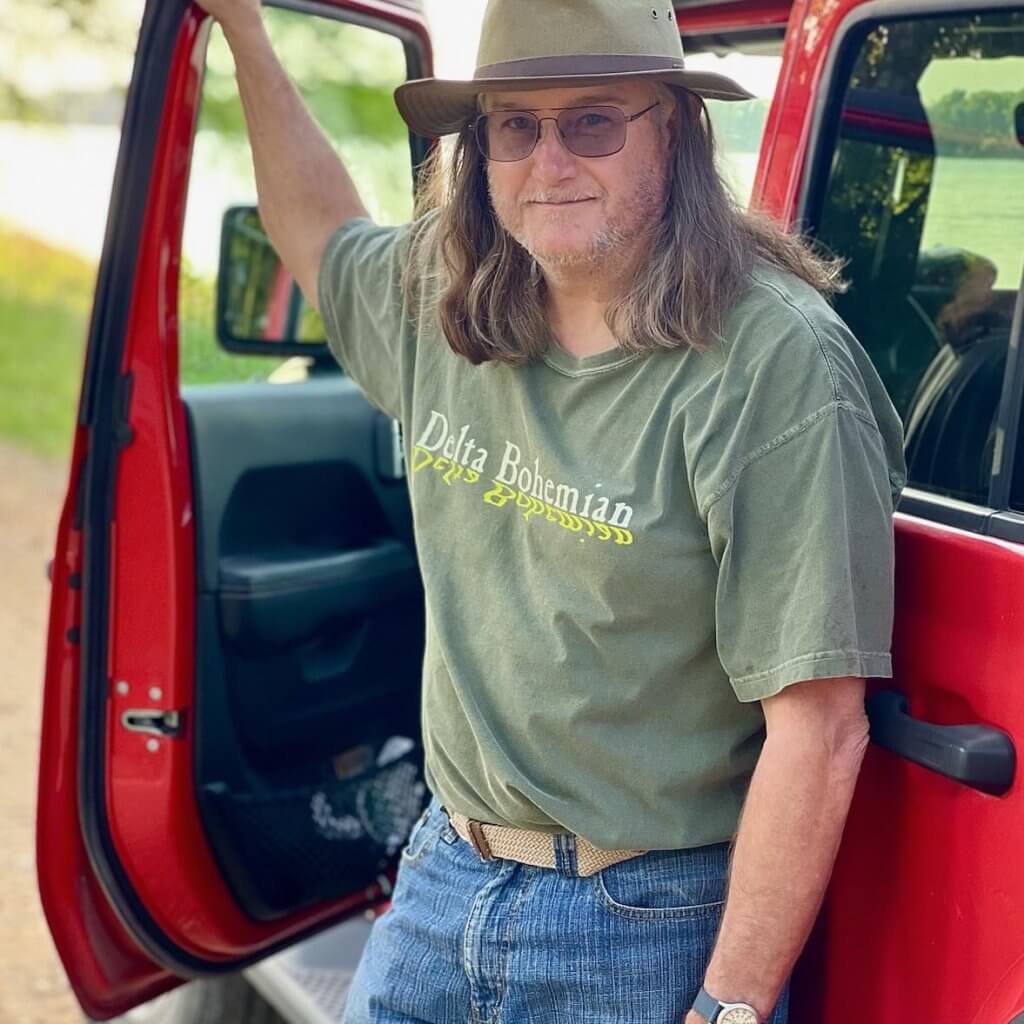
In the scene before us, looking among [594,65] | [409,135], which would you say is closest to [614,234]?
[594,65]

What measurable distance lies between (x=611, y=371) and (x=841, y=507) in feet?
1.11

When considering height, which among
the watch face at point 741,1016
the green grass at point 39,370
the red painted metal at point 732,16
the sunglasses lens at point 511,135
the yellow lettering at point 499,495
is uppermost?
the red painted metal at point 732,16

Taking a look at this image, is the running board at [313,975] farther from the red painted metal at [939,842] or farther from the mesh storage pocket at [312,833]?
the red painted metal at [939,842]

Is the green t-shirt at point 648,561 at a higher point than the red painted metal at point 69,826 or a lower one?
higher

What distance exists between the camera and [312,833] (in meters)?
2.61

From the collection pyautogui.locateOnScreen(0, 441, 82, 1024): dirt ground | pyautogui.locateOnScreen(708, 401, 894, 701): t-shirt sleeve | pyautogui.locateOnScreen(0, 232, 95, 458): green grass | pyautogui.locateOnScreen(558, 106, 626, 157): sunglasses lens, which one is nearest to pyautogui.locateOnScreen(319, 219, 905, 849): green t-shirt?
pyautogui.locateOnScreen(708, 401, 894, 701): t-shirt sleeve

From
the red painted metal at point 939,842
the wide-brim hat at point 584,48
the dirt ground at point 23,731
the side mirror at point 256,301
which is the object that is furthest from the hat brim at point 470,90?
the dirt ground at point 23,731

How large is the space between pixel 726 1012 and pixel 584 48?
1.11m

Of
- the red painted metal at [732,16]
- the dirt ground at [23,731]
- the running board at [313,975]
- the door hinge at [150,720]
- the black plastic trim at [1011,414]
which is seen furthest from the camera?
the dirt ground at [23,731]

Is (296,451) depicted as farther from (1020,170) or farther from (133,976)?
(1020,170)

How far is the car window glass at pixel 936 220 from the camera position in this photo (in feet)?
5.46

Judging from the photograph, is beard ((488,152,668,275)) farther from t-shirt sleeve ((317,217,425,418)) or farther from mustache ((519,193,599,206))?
t-shirt sleeve ((317,217,425,418))

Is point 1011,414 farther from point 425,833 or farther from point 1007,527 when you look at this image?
point 425,833

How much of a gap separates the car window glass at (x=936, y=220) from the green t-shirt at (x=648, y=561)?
0.49ft
